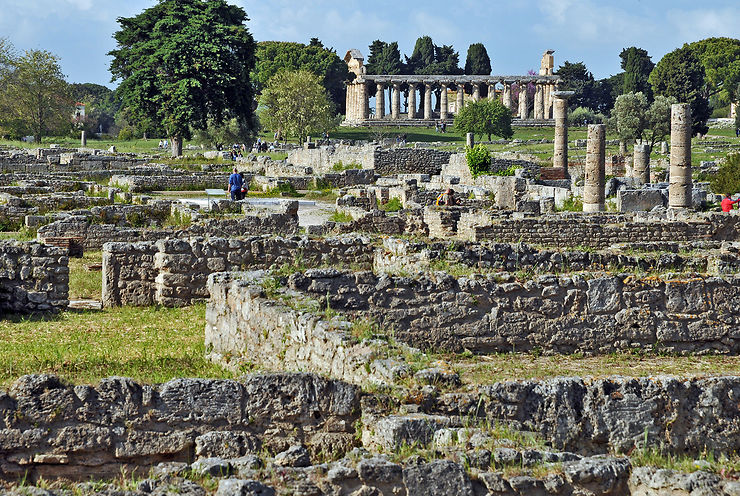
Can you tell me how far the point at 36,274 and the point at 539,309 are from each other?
273 inches

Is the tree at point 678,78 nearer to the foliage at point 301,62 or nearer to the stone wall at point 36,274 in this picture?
the foliage at point 301,62

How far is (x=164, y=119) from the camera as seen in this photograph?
62031 mm

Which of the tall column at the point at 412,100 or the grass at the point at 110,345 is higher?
the tall column at the point at 412,100

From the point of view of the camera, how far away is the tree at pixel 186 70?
200ft

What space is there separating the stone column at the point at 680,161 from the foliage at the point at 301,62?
3521 inches

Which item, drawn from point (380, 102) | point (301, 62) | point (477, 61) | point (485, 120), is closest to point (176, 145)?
point (485, 120)

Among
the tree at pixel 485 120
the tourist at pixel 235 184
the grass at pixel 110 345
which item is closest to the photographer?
the grass at pixel 110 345

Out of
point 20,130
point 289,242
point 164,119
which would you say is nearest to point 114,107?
point 20,130

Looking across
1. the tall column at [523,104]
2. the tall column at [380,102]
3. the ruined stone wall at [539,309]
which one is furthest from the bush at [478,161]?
the tall column at [523,104]

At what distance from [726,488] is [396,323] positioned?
16.2ft

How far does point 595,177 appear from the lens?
→ 3136 centimetres

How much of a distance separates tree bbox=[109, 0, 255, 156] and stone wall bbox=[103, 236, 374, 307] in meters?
45.1

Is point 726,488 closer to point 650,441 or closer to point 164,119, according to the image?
point 650,441

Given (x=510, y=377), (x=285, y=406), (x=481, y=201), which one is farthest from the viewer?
(x=481, y=201)
